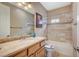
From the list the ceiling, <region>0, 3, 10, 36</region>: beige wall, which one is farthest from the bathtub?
<region>0, 3, 10, 36</region>: beige wall

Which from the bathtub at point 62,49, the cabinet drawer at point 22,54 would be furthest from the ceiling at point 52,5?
the cabinet drawer at point 22,54

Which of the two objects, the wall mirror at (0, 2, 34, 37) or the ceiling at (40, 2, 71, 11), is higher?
the ceiling at (40, 2, 71, 11)

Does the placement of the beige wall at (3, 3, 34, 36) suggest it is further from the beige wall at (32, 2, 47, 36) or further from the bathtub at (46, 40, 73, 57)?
the bathtub at (46, 40, 73, 57)

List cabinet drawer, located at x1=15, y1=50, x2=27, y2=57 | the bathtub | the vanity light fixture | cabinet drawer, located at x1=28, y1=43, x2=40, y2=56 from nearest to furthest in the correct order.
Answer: cabinet drawer, located at x1=15, y1=50, x2=27, y2=57
cabinet drawer, located at x1=28, y1=43, x2=40, y2=56
the bathtub
the vanity light fixture

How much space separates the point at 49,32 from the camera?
144 centimetres

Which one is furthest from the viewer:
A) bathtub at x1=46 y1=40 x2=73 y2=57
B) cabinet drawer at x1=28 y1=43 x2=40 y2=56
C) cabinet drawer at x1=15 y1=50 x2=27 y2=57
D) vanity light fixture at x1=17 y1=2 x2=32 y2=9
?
vanity light fixture at x1=17 y1=2 x2=32 y2=9

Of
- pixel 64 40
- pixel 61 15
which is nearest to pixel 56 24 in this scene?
pixel 61 15

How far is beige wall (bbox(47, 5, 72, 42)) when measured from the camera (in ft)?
4.44

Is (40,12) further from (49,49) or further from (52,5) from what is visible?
(49,49)

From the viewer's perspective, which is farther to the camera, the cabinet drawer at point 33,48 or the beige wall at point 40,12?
the beige wall at point 40,12

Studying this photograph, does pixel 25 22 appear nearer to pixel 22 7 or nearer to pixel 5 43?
pixel 22 7

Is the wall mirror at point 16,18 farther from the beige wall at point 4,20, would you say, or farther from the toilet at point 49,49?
the toilet at point 49,49

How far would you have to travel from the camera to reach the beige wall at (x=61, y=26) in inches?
53.3

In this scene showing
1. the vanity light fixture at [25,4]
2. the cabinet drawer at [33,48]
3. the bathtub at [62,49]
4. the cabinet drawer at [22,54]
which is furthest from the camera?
the vanity light fixture at [25,4]
